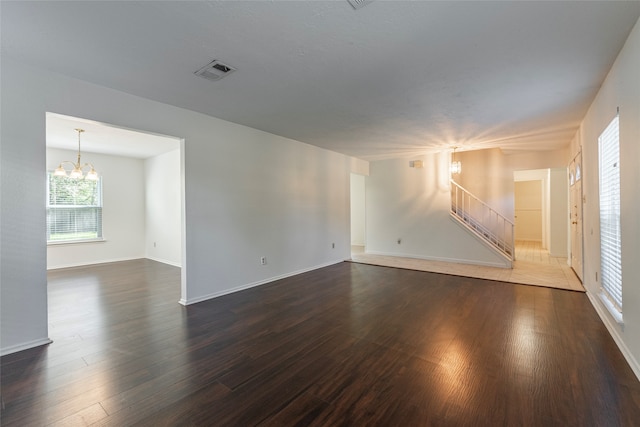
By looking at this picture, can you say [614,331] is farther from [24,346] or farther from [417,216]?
[24,346]

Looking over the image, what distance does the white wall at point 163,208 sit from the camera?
6297 millimetres

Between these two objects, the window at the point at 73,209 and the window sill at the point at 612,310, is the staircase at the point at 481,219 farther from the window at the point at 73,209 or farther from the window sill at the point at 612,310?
the window at the point at 73,209

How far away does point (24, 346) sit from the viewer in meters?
2.49

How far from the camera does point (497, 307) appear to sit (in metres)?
3.45

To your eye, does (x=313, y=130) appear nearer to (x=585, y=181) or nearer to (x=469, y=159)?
(x=585, y=181)

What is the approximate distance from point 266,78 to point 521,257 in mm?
7429

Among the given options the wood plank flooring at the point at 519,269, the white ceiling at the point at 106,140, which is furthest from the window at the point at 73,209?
the wood plank flooring at the point at 519,269

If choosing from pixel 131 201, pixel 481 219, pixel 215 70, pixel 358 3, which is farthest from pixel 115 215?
pixel 481 219

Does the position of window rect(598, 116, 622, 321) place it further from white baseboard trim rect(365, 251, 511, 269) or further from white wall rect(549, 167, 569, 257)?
white wall rect(549, 167, 569, 257)

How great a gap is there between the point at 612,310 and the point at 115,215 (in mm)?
9132

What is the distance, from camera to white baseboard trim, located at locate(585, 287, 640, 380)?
6.83 ft

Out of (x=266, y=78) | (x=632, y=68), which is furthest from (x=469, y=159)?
(x=266, y=78)

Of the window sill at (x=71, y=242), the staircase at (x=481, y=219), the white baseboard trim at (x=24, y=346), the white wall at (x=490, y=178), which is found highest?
the white wall at (x=490, y=178)

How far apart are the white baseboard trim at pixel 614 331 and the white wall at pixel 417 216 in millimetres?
2483
